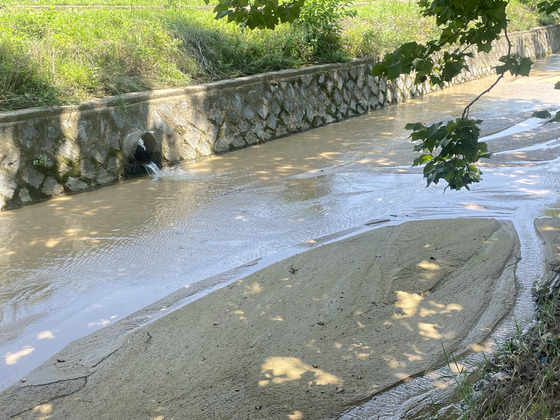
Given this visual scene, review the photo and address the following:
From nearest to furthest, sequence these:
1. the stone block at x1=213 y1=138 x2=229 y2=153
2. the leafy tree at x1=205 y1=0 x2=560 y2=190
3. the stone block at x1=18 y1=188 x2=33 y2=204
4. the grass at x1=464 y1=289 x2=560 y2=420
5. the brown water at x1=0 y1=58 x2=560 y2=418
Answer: the grass at x1=464 y1=289 x2=560 y2=420, the leafy tree at x1=205 y1=0 x2=560 y2=190, the brown water at x1=0 y1=58 x2=560 y2=418, the stone block at x1=18 y1=188 x2=33 y2=204, the stone block at x1=213 y1=138 x2=229 y2=153

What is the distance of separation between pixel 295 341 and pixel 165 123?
16.9ft

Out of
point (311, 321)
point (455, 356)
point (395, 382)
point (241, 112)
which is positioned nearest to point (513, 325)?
point (455, 356)

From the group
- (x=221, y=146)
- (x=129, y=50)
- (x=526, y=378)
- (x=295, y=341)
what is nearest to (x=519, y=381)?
(x=526, y=378)

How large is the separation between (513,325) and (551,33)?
20.9 meters

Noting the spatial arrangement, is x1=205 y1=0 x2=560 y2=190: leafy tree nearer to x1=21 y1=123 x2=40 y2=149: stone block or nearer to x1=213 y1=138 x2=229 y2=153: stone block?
x1=21 y1=123 x2=40 y2=149: stone block

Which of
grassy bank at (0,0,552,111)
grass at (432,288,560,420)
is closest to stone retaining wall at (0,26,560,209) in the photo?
grassy bank at (0,0,552,111)

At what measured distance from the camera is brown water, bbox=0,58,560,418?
4602 mm

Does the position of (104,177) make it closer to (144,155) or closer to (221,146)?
(144,155)

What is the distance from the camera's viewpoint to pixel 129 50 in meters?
8.50

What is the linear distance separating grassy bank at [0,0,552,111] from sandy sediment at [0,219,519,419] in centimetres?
410

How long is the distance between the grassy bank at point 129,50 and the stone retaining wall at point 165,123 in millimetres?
271

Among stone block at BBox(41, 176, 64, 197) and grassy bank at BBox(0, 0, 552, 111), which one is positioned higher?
grassy bank at BBox(0, 0, 552, 111)

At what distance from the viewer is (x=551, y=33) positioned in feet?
71.5

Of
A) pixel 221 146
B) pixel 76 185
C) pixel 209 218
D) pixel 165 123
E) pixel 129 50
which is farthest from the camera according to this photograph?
pixel 221 146
